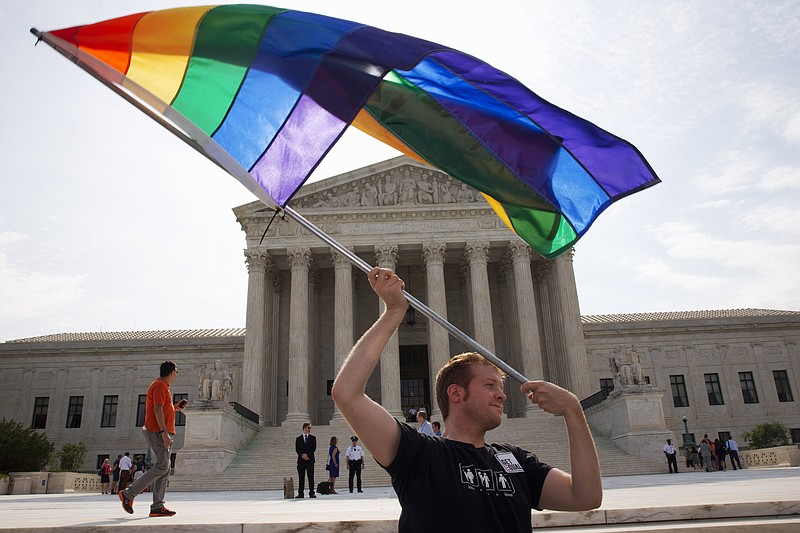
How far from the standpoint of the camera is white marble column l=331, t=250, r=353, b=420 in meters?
35.8

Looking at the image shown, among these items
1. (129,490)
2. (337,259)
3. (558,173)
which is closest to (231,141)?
(558,173)

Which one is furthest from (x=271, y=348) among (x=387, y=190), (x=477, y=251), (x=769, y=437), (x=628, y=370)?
(x=769, y=437)

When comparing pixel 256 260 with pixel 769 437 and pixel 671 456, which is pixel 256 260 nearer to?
pixel 671 456

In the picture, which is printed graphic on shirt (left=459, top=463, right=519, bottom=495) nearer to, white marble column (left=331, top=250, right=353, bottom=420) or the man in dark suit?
the man in dark suit

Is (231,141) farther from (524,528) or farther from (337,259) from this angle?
(337,259)

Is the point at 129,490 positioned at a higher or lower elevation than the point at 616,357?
lower

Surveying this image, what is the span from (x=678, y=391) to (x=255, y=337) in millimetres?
→ 28957

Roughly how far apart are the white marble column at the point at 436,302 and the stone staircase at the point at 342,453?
16.2ft

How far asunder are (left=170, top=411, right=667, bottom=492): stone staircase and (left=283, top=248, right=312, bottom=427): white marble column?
1414 mm

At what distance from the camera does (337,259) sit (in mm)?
Answer: 38000

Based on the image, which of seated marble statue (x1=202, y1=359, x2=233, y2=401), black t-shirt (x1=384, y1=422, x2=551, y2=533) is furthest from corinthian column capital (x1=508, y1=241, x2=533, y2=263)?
black t-shirt (x1=384, y1=422, x2=551, y2=533)

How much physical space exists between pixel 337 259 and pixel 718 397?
27.9 m

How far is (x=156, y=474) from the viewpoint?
9047 millimetres

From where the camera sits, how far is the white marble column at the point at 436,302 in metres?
35.3
